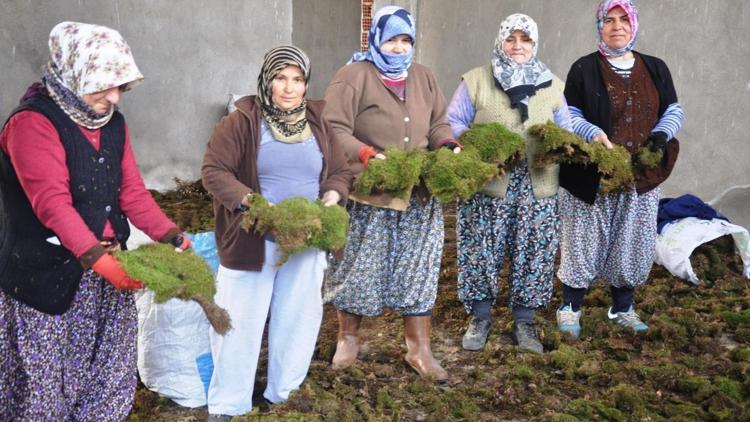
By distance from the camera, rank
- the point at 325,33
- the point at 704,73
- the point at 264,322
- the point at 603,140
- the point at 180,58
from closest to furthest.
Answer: the point at 264,322 → the point at 603,140 → the point at 704,73 → the point at 180,58 → the point at 325,33

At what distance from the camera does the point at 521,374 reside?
398cm

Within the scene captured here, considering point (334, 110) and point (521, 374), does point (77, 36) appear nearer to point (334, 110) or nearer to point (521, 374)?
point (334, 110)

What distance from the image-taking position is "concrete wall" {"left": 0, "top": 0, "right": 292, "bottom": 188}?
6.70m

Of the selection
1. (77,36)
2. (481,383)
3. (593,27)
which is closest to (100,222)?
(77,36)

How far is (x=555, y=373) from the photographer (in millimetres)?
4105

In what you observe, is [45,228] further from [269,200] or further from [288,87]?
[288,87]

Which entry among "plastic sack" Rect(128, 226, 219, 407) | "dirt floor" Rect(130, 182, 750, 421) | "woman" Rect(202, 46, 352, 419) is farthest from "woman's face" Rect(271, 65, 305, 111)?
"dirt floor" Rect(130, 182, 750, 421)

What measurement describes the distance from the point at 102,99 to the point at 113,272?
0.61 meters

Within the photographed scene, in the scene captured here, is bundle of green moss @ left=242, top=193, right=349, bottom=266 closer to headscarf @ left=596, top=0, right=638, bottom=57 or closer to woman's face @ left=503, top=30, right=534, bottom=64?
woman's face @ left=503, top=30, right=534, bottom=64

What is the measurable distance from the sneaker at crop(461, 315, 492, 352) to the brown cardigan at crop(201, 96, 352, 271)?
5.50 ft

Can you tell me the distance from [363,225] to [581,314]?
1834 millimetres

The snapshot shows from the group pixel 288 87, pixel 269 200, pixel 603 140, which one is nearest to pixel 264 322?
pixel 269 200

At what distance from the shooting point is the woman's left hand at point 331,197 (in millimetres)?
3281

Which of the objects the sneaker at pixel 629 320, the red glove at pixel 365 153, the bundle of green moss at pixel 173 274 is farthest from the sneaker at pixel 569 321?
the bundle of green moss at pixel 173 274
